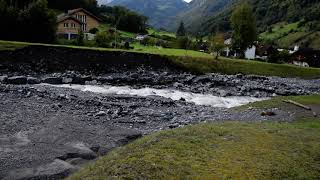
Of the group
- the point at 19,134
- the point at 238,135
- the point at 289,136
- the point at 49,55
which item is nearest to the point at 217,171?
the point at 238,135

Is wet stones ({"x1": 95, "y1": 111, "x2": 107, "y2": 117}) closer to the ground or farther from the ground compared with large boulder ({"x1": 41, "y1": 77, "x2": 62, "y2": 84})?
closer to the ground

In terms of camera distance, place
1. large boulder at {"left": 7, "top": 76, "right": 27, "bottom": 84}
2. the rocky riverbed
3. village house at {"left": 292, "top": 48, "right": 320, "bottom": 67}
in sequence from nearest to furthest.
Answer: the rocky riverbed, large boulder at {"left": 7, "top": 76, "right": 27, "bottom": 84}, village house at {"left": 292, "top": 48, "right": 320, "bottom": 67}

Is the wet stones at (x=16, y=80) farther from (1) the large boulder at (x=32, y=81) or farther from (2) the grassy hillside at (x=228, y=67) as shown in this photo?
(2) the grassy hillside at (x=228, y=67)

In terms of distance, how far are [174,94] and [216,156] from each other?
96.5 feet

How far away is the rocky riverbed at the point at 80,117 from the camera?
2053 cm

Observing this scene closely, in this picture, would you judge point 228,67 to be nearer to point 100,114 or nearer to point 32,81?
point 32,81

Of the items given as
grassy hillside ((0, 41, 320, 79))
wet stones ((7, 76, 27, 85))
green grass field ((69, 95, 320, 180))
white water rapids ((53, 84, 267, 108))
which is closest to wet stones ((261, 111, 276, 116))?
green grass field ((69, 95, 320, 180))

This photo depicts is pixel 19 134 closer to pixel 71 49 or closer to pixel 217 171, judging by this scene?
pixel 217 171

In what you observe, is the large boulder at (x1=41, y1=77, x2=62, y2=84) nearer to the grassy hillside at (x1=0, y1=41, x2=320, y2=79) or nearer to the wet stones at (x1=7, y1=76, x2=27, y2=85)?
the wet stones at (x1=7, y1=76, x2=27, y2=85)

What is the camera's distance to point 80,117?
96.7 feet

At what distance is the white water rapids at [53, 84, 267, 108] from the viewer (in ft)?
146

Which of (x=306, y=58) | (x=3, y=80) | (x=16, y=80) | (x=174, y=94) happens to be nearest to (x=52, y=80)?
(x=16, y=80)

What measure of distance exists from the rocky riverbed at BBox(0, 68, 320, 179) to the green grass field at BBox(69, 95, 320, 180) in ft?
8.55

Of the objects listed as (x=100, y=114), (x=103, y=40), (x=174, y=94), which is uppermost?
(x=103, y=40)
